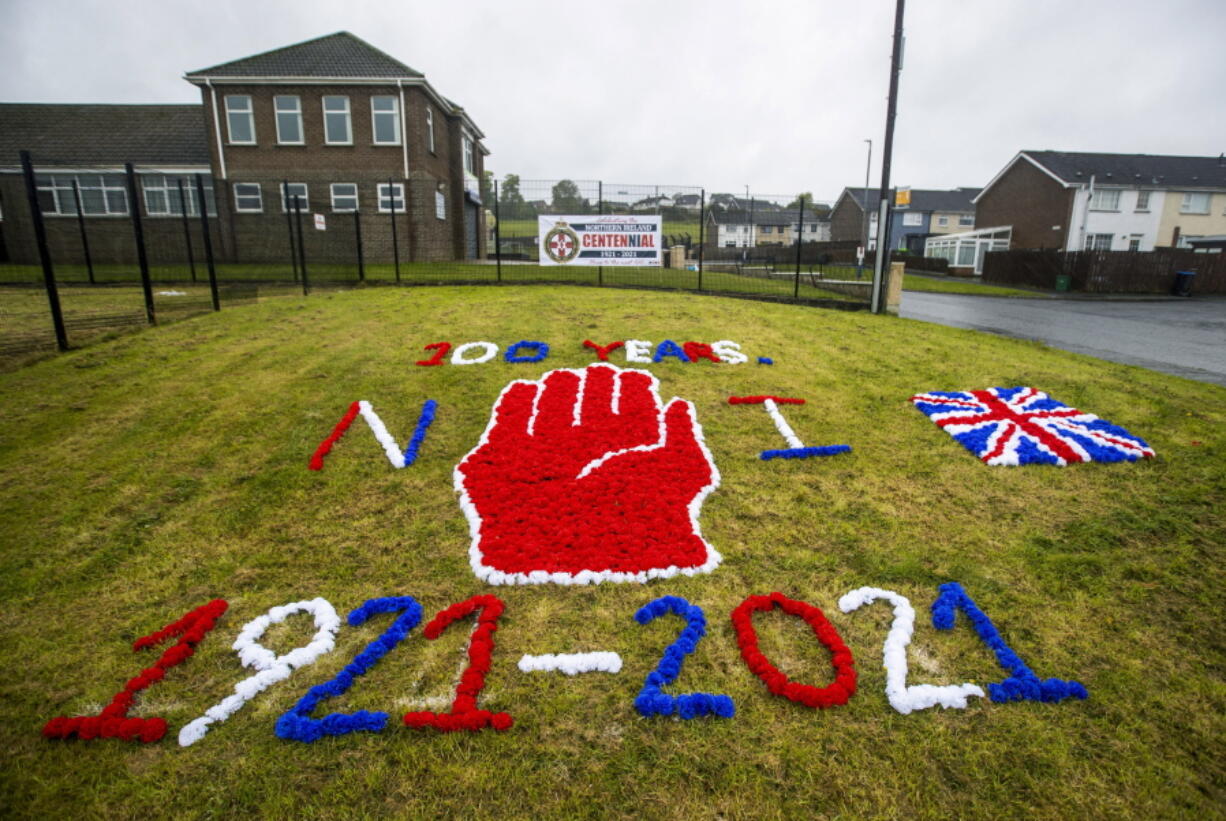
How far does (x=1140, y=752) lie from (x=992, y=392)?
17.6 feet

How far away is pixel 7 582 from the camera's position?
12.8 feet

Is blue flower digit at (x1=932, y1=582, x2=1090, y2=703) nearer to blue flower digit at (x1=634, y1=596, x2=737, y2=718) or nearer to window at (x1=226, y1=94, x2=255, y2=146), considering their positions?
blue flower digit at (x1=634, y1=596, x2=737, y2=718)

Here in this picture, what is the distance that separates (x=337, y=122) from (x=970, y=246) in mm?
38854

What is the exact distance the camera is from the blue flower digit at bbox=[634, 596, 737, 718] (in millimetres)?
2990

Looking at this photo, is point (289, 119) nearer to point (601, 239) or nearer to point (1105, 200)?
point (601, 239)

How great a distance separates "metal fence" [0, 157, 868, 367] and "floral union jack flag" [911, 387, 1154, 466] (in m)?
6.86

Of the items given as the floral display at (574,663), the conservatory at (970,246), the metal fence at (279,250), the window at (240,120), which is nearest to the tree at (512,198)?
the metal fence at (279,250)

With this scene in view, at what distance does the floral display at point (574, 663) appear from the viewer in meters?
3.28

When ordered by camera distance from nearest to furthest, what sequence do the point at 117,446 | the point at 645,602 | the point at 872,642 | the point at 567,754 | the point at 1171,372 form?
the point at 567,754, the point at 872,642, the point at 645,602, the point at 117,446, the point at 1171,372

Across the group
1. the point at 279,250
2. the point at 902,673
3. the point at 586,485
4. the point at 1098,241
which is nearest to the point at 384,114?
the point at 279,250

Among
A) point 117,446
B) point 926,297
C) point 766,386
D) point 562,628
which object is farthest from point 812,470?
point 926,297

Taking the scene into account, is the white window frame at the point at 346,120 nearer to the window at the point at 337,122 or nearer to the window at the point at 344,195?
the window at the point at 337,122

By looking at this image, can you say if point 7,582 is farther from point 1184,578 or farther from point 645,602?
point 1184,578

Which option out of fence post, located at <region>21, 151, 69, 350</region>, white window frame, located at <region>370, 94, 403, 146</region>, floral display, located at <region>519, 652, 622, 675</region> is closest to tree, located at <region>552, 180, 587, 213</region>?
fence post, located at <region>21, 151, 69, 350</region>
